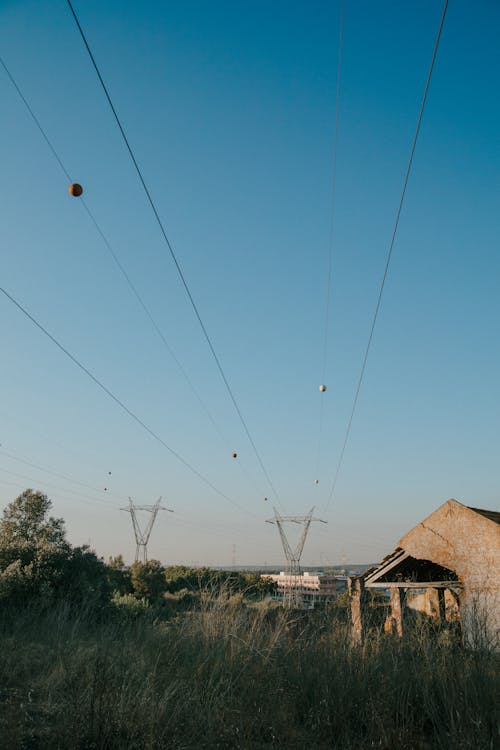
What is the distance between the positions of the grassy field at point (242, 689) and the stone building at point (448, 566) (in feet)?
17.9

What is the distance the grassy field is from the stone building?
214 inches

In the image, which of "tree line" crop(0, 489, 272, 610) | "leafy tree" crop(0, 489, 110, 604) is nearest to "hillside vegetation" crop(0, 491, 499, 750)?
"tree line" crop(0, 489, 272, 610)

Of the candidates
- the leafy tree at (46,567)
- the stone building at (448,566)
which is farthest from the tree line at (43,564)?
the stone building at (448,566)

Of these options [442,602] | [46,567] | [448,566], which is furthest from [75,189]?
[46,567]

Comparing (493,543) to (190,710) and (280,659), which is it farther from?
(190,710)

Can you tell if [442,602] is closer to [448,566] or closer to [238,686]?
[448,566]

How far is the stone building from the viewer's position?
1347 cm

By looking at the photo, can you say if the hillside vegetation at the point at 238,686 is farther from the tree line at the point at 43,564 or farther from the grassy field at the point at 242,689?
the tree line at the point at 43,564

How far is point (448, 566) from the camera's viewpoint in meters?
15.0

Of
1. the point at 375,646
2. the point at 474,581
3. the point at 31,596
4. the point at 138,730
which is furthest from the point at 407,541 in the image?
the point at 31,596

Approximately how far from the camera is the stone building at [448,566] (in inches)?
530

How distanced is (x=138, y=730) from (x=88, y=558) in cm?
2732

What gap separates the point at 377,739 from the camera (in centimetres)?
460

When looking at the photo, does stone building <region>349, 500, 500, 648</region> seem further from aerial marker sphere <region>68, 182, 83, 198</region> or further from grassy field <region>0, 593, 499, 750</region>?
aerial marker sphere <region>68, 182, 83, 198</region>
